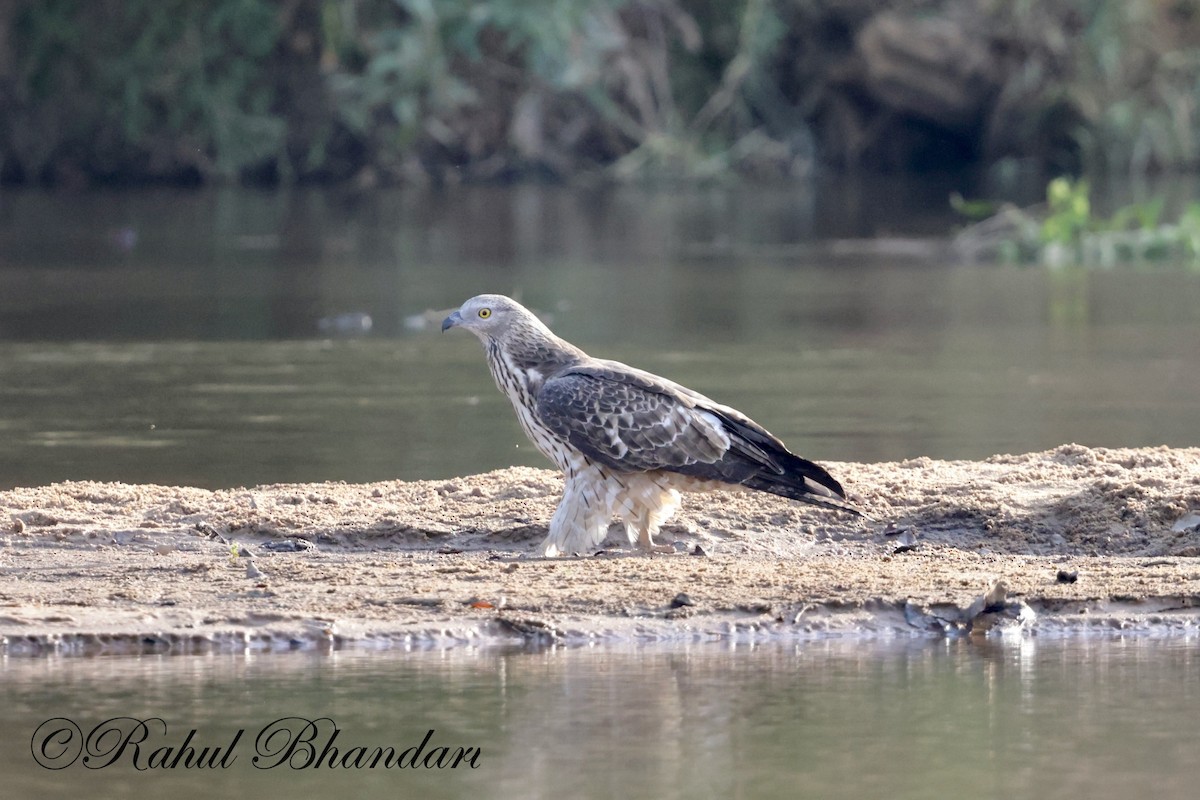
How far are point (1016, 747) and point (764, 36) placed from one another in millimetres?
26377

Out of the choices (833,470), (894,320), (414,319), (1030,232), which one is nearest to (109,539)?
(833,470)

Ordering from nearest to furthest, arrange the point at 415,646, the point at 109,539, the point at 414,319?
the point at 415,646, the point at 109,539, the point at 414,319

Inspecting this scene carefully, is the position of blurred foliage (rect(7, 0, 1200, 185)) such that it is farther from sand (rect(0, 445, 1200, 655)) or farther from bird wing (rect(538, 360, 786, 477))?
bird wing (rect(538, 360, 786, 477))

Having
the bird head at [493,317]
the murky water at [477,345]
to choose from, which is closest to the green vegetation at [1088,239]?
the murky water at [477,345]

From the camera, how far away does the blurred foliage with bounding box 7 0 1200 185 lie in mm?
29375

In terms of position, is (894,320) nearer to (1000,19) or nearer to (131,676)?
(131,676)

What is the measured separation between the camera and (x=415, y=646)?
623 cm

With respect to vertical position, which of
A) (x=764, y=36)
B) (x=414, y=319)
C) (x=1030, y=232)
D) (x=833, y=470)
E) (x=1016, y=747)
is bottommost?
(x=1016, y=747)

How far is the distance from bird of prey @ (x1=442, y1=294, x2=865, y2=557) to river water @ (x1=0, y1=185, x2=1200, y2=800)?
1355 millimetres

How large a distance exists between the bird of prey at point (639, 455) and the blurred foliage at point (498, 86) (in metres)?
21.3

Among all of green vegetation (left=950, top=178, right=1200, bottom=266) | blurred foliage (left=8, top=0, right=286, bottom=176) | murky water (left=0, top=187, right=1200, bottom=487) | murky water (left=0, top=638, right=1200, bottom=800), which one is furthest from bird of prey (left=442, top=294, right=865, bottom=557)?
blurred foliage (left=8, top=0, right=286, bottom=176)

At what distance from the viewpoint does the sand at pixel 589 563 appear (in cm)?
634

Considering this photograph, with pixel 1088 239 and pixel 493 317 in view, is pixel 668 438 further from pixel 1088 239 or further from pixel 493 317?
pixel 1088 239

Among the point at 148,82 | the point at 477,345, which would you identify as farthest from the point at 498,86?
the point at 477,345
